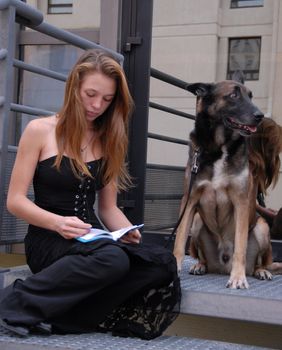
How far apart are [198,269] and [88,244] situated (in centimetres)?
113

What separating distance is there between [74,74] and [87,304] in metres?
1.07

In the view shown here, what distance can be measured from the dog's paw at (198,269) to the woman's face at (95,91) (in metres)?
1.22

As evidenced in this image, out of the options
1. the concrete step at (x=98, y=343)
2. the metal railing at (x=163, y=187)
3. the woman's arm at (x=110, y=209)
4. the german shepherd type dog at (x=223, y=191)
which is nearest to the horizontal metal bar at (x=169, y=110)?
the metal railing at (x=163, y=187)

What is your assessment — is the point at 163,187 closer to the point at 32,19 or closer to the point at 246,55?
the point at 246,55

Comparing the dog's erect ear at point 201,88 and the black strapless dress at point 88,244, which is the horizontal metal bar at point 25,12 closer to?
the black strapless dress at point 88,244

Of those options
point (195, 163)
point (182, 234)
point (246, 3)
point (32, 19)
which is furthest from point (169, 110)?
point (32, 19)

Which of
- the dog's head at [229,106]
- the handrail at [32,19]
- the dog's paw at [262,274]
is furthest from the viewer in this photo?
the dog's paw at [262,274]

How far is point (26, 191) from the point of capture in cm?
268

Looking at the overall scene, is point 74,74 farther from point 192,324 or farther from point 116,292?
point 192,324

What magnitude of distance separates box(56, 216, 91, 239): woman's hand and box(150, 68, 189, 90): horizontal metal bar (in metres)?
2.12

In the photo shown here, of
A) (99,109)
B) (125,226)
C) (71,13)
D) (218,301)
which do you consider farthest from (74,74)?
(71,13)

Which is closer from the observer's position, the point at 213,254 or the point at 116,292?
the point at 116,292

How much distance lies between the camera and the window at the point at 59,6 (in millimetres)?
4891

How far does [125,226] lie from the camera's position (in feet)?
10.1
